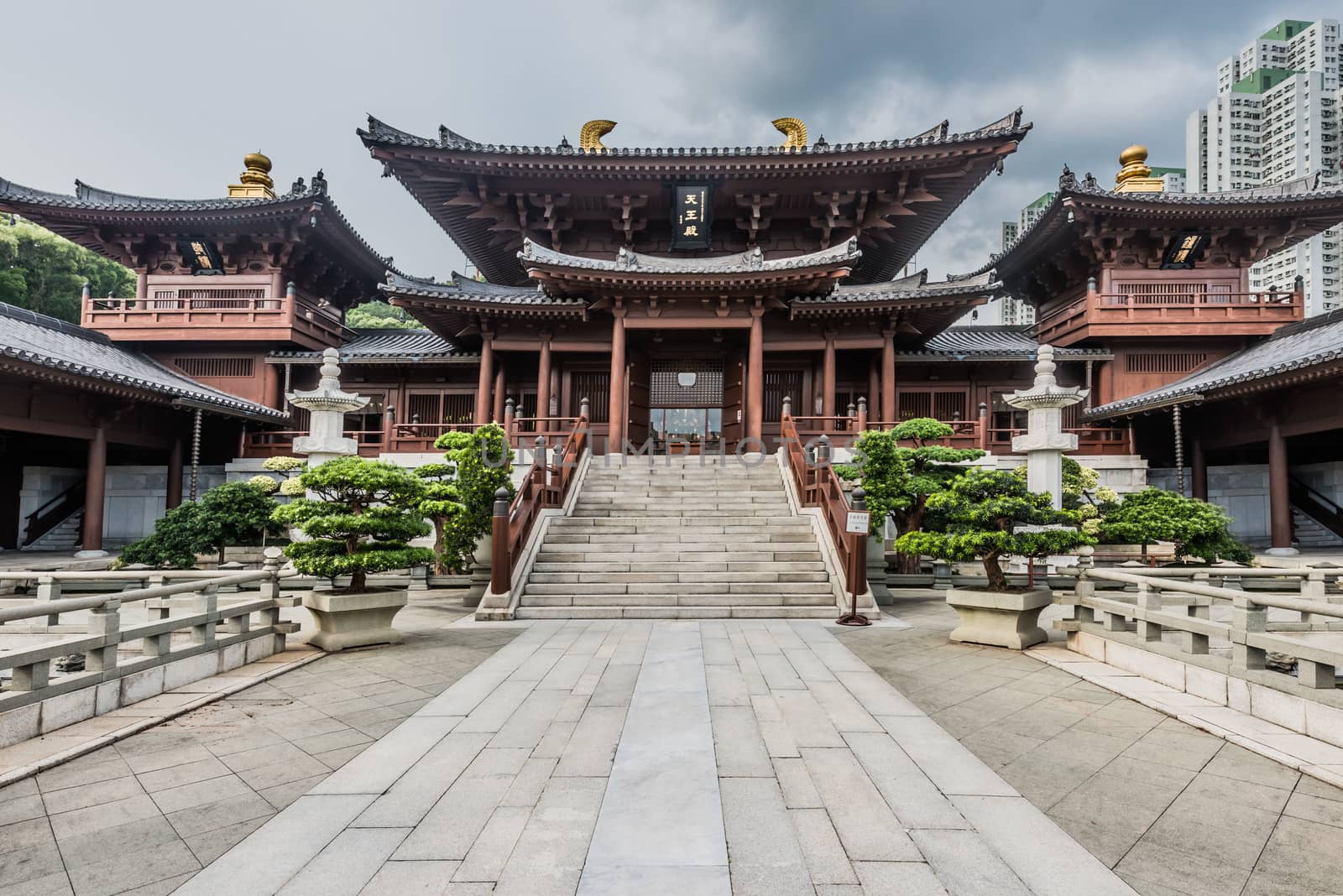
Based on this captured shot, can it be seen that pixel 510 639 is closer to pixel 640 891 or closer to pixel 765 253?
pixel 640 891

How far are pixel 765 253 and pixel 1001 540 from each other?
13876 millimetres

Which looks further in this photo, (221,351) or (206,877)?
(221,351)

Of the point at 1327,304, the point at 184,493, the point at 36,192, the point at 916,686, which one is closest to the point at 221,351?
the point at 184,493

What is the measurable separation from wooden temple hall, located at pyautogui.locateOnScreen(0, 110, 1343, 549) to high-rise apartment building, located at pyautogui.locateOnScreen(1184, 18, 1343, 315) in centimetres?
4299

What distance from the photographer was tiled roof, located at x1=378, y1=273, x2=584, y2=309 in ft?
50.9

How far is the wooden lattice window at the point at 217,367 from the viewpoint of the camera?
61.3 feet

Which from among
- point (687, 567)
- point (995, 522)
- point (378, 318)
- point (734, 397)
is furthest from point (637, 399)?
point (378, 318)

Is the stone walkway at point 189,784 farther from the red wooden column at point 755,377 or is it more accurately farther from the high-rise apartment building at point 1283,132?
the high-rise apartment building at point 1283,132

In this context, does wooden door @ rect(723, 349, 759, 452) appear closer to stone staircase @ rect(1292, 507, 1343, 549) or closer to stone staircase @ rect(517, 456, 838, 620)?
stone staircase @ rect(517, 456, 838, 620)

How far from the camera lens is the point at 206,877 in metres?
2.49

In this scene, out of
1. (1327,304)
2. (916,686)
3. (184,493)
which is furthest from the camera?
(1327,304)

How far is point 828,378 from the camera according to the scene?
16.0 m

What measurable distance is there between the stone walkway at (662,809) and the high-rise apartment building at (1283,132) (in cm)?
6326

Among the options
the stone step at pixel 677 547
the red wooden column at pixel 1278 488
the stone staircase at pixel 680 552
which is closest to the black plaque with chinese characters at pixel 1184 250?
the red wooden column at pixel 1278 488
